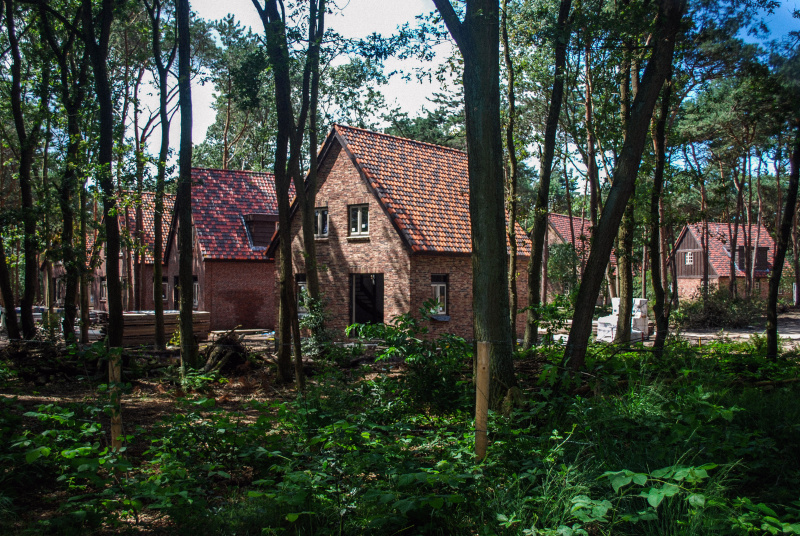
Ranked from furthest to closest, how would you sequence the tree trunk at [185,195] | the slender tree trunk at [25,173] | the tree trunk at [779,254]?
the slender tree trunk at [25,173]
the tree trunk at [185,195]
the tree trunk at [779,254]

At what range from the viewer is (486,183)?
8.27 meters

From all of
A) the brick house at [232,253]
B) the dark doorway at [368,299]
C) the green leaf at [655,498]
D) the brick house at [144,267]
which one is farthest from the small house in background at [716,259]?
the green leaf at [655,498]

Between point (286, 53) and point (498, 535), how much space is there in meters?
10.5

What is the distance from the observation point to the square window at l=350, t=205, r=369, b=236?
23.6 meters

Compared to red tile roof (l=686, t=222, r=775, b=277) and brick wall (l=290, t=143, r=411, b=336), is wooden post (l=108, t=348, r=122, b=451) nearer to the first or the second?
brick wall (l=290, t=143, r=411, b=336)

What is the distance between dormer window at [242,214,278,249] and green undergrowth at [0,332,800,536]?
76.1 feet

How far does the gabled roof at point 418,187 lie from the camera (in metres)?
22.3

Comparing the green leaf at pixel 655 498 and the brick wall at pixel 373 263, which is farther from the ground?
the brick wall at pixel 373 263

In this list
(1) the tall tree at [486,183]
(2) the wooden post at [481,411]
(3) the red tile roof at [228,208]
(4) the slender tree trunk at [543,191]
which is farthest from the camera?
(3) the red tile roof at [228,208]

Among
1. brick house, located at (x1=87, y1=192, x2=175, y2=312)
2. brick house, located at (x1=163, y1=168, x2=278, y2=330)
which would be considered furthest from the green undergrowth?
brick house, located at (x1=87, y1=192, x2=175, y2=312)

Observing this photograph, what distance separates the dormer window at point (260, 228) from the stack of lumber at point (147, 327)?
8.14 meters

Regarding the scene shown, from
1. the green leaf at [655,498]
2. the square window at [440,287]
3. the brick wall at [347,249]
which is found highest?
the brick wall at [347,249]

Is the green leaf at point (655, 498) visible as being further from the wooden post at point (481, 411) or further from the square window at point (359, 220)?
the square window at point (359, 220)

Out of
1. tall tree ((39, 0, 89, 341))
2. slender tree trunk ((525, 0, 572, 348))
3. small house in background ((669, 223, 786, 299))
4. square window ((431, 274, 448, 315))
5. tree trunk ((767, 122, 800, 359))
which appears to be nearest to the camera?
tree trunk ((767, 122, 800, 359))
